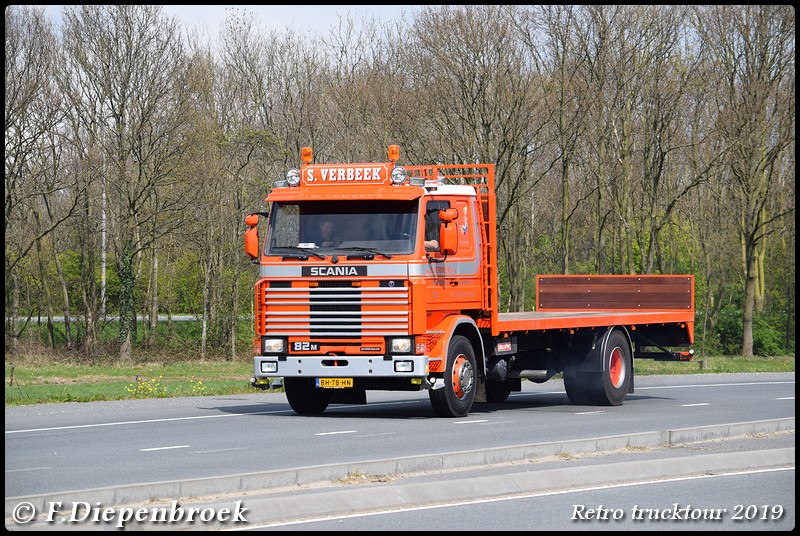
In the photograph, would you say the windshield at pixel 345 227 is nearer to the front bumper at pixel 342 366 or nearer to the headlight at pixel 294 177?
the headlight at pixel 294 177

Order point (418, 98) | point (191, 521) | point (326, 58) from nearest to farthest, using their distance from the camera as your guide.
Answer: point (191, 521), point (418, 98), point (326, 58)

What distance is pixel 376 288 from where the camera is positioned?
16953 millimetres

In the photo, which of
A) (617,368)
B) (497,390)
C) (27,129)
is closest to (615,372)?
(617,368)

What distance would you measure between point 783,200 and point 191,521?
5137 cm

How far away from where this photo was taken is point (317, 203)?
17.5m

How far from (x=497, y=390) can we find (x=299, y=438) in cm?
732

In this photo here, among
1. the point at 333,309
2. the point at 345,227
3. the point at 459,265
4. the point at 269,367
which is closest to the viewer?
the point at 333,309

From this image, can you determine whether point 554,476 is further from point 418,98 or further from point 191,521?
point 418,98

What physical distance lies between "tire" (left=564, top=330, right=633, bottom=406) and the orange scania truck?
2097 mm

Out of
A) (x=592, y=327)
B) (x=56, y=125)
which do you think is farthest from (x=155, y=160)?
(x=592, y=327)

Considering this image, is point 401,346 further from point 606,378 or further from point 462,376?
point 606,378

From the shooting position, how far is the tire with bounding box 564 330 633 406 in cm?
2042

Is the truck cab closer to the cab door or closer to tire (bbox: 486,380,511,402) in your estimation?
the cab door

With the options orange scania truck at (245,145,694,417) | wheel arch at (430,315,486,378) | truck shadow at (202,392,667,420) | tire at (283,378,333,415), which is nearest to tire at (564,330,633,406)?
truck shadow at (202,392,667,420)
